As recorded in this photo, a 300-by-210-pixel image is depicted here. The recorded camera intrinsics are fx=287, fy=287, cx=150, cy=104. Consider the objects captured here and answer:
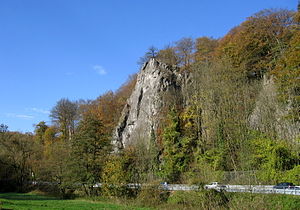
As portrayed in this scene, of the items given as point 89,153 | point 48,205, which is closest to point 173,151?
point 89,153

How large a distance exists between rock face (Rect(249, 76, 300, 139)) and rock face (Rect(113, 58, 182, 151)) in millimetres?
17232

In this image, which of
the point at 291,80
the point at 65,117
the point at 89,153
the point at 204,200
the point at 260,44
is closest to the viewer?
the point at 204,200

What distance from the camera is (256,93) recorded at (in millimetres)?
33406

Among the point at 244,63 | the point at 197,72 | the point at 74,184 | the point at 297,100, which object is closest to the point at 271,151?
the point at 297,100

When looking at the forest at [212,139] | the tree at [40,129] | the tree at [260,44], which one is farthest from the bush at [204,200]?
the tree at [40,129]

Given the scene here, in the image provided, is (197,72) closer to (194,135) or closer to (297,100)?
(194,135)

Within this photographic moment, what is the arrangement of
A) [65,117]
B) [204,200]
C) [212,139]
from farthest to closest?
[65,117]
[212,139]
[204,200]

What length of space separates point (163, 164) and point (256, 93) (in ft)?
50.2

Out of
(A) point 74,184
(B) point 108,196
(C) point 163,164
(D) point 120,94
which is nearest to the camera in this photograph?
(B) point 108,196

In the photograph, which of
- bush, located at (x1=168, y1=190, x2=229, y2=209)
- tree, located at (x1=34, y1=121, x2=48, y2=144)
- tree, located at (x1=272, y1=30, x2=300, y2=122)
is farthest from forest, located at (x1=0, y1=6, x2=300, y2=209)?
tree, located at (x1=34, y1=121, x2=48, y2=144)

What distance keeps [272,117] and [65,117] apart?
41712 millimetres

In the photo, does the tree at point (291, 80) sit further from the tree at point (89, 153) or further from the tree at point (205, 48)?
the tree at point (205, 48)

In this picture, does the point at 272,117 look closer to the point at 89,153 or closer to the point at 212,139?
the point at 212,139

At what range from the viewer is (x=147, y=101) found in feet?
164
